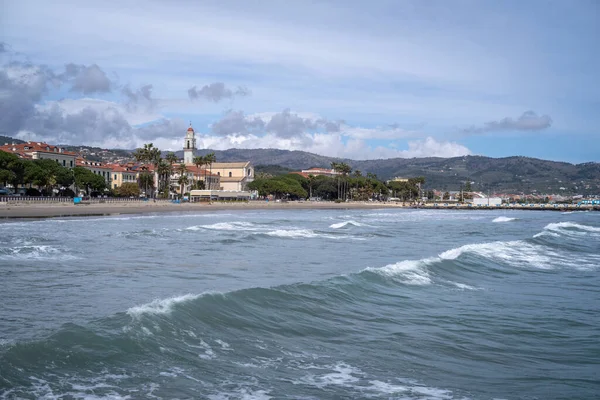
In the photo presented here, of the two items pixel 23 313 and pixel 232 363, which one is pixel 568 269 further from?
pixel 23 313

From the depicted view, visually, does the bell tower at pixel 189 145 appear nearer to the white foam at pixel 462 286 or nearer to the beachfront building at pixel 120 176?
the beachfront building at pixel 120 176

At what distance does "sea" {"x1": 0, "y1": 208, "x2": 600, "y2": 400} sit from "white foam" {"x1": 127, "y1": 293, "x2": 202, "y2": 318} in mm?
38

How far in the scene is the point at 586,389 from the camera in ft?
26.0

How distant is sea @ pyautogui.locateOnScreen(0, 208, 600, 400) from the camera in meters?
7.71

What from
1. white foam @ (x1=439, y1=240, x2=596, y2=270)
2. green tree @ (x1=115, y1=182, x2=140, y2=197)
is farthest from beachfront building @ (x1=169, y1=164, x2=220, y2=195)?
white foam @ (x1=439, y1=240, x2=596, y2=270)

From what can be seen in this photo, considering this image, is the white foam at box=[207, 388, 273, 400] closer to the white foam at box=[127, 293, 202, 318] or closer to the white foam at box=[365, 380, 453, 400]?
the white foam at box=[365, 380, 453, 400]

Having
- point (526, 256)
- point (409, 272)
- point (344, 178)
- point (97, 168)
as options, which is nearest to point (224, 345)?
point (409, 272)

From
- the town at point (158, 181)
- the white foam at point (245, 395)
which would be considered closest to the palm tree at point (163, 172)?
the town at point (158, 181)

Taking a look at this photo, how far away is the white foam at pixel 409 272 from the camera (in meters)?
16.9

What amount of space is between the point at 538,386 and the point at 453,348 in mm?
1918

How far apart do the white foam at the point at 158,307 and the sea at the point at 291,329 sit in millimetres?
38

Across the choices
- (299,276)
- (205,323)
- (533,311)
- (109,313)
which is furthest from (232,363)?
(299,276)

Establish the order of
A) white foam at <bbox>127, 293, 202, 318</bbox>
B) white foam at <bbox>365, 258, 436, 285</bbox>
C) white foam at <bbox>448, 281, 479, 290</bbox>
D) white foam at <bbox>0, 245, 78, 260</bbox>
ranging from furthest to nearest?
white foam at <bbox>0, 245, 78, 260</bbox> → white foam at <bbox>365, 258, 436, 285</bbox> → white foam at <bbox>448, 281, 479, 290</bbox> → white foam at <bbox>127, 293, 202, 318</bbox>

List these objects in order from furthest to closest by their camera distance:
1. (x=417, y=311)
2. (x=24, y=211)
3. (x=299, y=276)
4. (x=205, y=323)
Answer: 1. (x=24, y=211)
2. (x=299, y=276)
3. (x=417, y=311)
4. (x=205, y=323)
